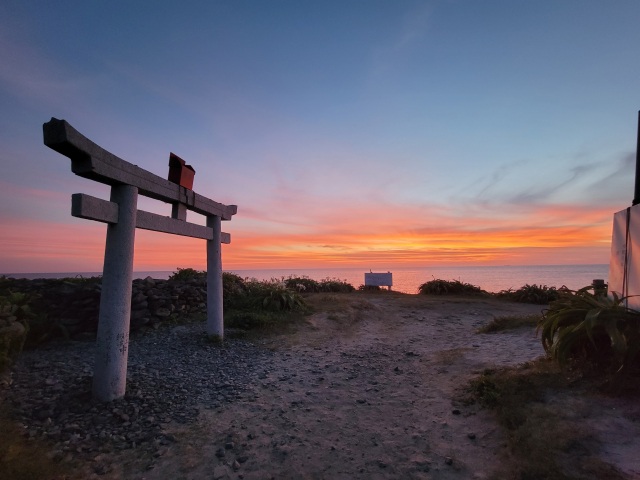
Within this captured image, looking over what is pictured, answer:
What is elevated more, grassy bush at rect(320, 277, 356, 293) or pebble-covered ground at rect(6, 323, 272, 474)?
grassy bush at rect(320, 277, 356, 293)

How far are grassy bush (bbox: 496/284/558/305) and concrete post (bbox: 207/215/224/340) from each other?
1262 centimetres

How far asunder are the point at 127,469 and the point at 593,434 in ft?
14.9

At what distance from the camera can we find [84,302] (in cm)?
821

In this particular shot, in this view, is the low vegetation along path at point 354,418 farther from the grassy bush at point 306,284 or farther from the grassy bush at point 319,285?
the grassy bush at point 319,285

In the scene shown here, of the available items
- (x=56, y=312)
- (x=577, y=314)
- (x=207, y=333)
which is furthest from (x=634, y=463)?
(x=56, y=312)

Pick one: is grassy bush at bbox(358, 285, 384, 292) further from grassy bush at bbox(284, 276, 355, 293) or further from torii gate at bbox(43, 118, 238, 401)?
torii gate at bbox(43, 118, 238, 401)

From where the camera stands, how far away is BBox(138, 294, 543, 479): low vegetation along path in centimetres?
357

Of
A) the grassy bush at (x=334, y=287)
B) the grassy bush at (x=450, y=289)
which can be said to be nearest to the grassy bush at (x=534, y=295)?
the grassy bush at (x=450, y=289)

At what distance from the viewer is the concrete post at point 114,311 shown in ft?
15.9

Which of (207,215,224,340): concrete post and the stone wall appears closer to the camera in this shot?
the stone wall

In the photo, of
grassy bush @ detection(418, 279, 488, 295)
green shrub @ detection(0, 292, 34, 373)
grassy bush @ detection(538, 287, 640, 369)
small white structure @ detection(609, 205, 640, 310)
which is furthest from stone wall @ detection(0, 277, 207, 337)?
grassy bush @ detection(418, 279, 488, 295)

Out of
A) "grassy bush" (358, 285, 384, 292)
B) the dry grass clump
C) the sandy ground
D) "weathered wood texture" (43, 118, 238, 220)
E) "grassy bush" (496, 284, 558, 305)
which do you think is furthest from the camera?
"grassy bush" (358, 285, 384, 292)

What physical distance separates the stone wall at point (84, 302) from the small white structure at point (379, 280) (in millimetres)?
10215

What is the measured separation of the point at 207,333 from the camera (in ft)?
27.2
